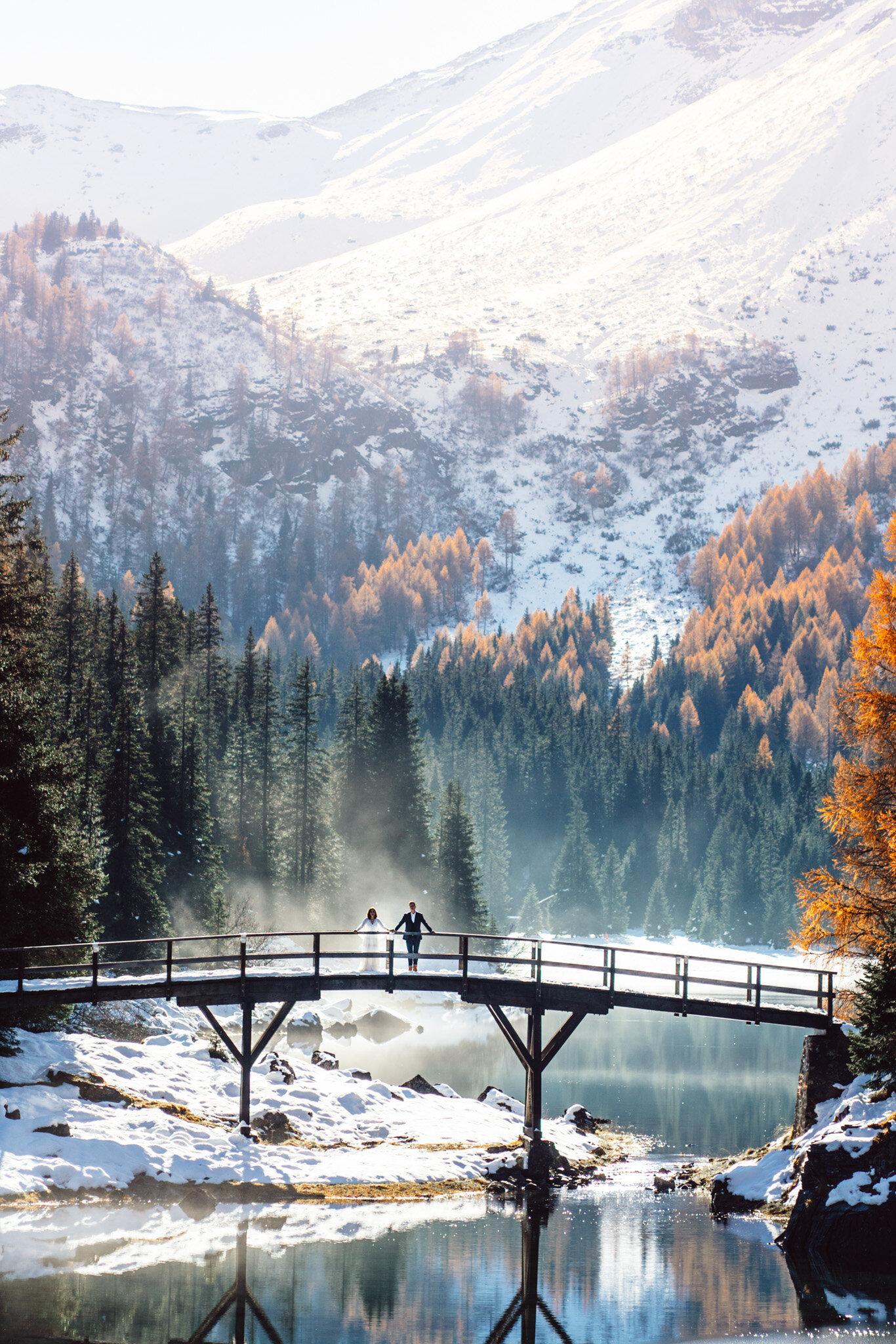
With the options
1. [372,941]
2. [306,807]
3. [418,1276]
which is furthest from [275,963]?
[306,807]

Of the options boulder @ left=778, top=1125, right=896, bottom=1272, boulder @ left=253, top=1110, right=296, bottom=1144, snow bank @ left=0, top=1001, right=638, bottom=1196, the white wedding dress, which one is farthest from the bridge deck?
boulder @ left=778, top=1125, right=896, bottom=1272

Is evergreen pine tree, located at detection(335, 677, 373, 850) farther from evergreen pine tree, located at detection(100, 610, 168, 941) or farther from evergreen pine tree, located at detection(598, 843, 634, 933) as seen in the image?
evergreen pine tree, located at detection(598, 843, 634, 933)

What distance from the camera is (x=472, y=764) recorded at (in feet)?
411

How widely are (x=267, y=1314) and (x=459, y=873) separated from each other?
5837cm

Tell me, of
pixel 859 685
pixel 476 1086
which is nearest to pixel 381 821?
pixel 476 1086

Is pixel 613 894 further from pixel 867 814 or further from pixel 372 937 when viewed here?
pixel 867 814

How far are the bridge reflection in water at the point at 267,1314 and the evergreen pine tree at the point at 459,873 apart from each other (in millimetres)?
53444

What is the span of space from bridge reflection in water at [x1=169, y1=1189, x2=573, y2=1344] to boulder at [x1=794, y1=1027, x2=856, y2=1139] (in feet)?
25.0

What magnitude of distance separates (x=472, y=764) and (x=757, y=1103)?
262 ft

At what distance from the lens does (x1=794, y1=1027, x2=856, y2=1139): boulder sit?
29.5 meters

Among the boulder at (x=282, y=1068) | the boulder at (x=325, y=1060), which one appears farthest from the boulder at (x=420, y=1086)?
the boulder at (x=282, y=1068)

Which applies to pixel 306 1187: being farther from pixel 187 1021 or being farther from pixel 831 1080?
pixel 187 1021

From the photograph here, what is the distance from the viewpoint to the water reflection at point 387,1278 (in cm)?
2098

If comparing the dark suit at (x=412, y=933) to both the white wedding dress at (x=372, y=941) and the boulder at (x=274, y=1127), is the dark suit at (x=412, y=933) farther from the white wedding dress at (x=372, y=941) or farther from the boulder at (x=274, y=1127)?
the boulder at (x=274, y=1127)
